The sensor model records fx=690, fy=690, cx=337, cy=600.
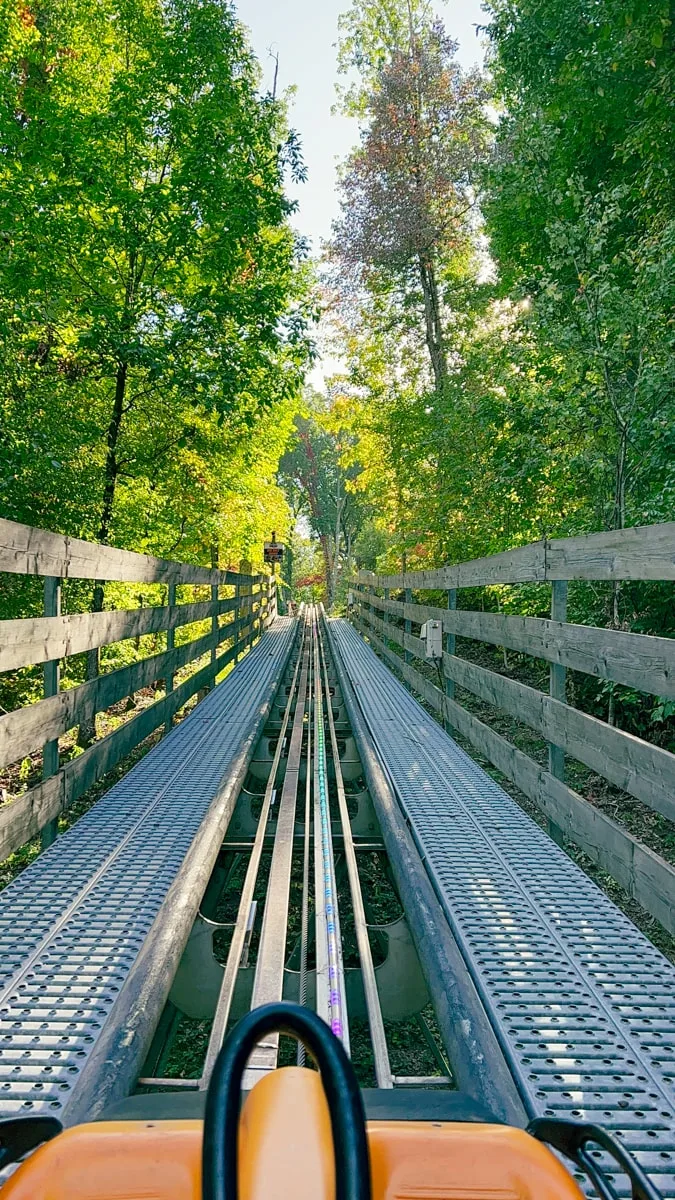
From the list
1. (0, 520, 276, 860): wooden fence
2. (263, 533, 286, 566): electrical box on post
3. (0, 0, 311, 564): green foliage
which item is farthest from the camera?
(263, 533, 286, 566): electrical box on post

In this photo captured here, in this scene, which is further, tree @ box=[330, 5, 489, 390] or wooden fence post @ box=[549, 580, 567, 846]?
tree @ box=[330, 5, 489, 390]

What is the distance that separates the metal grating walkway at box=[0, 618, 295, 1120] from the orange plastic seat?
65cm

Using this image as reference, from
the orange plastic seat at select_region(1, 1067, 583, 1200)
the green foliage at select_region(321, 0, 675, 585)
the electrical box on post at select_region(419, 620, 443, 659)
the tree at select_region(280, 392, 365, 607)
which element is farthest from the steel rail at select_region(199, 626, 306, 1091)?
the tree at select_region(280, 392, 365, 607)

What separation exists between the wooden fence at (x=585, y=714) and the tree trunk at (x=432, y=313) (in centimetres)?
1004

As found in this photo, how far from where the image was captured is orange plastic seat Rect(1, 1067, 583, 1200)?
2.20 feet

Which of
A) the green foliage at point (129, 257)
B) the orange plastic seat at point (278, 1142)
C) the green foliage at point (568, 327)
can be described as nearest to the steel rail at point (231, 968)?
the orange plastic seat at point (278, 1142)

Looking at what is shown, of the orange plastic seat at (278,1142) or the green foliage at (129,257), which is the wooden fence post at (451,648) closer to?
the green foliage at (129,257)

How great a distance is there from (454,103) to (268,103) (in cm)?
783

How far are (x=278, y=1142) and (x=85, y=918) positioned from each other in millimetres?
1680

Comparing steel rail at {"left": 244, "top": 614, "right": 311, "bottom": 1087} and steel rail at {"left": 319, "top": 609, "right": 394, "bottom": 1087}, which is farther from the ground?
steel rail at {"left": 244, "top": 614, "right": 311, "bottom": 1087}

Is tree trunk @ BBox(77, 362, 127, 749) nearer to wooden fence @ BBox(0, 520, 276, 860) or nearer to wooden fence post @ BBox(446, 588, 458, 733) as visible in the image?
wooden fence @ BBox(0, 520, 276, 860)

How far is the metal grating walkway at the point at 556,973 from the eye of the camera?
4.61 ft

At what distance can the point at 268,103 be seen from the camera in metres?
6.81

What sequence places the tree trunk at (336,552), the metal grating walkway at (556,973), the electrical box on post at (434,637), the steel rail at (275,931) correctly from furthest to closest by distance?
the tree trunk at (336,552), the electrical box on post at (434,637), the steel rail at (275,931), the metal grating walkway at (556,973)
